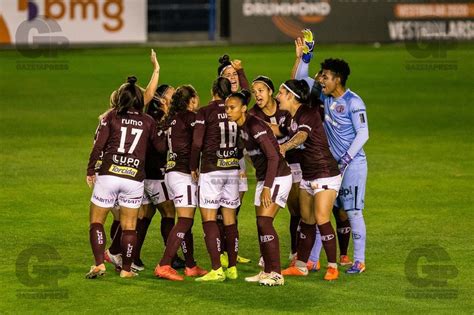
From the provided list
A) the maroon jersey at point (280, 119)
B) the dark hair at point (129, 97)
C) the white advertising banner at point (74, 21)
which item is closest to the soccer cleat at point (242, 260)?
the maroon jersey at point (280, 119)

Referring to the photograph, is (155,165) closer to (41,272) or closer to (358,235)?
(41,272)

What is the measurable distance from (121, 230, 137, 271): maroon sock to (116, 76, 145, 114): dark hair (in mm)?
1373

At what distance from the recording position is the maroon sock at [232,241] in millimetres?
12656

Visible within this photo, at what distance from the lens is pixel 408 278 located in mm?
12648

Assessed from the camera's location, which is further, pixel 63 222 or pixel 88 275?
pixel 63 222

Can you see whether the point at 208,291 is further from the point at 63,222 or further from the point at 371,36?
the point at 371,36

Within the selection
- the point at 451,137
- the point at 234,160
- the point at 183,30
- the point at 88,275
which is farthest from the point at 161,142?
the point at 183,30

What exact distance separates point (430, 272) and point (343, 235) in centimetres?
120

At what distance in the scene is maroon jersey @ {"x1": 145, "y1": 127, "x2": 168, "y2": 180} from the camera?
13.1 metres

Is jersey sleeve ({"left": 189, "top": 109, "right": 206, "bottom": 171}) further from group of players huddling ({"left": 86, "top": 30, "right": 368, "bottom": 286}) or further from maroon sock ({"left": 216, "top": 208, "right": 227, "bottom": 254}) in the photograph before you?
maroon sock ({"left": 216, "top": 208, "right": 227, "bottom": 254})

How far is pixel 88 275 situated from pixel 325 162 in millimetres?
2984

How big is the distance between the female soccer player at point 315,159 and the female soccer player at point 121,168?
1647mm

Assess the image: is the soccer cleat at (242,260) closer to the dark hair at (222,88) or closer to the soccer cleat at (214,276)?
the soccer cleat at (214,276)

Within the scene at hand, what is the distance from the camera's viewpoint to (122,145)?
1247 cm
